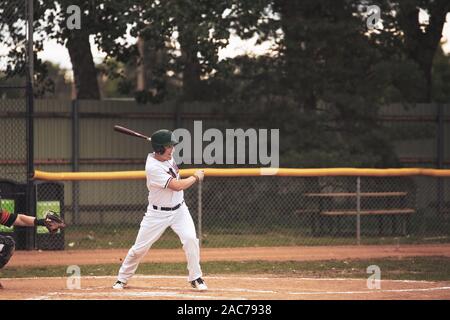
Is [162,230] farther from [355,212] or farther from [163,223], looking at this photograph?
[355,212]

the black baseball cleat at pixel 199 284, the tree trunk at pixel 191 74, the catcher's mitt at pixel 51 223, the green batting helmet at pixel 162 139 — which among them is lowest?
the black baseball cleat at pixel 199 284

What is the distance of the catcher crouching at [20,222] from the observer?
42.0 feet

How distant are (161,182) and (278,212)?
9.95 m

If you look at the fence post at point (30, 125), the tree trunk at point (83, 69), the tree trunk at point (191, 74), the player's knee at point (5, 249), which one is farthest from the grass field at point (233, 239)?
the player's knee at point (5, 249)

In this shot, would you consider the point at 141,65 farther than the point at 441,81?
No

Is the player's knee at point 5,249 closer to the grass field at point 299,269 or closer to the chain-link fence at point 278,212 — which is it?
the grass field at point 299,269

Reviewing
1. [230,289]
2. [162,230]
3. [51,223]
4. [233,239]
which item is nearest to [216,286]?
[230,289]

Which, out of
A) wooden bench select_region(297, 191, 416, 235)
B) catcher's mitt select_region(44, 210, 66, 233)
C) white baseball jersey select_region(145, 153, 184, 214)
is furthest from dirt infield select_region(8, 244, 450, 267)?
white baseball jersey select_region(145, 153, 184, 214)

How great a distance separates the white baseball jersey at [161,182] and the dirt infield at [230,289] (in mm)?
1080

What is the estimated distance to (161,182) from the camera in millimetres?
12805

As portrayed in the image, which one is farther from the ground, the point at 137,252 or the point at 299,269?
the point at 137,252

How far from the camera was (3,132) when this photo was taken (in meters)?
22.8

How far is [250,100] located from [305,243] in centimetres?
435
